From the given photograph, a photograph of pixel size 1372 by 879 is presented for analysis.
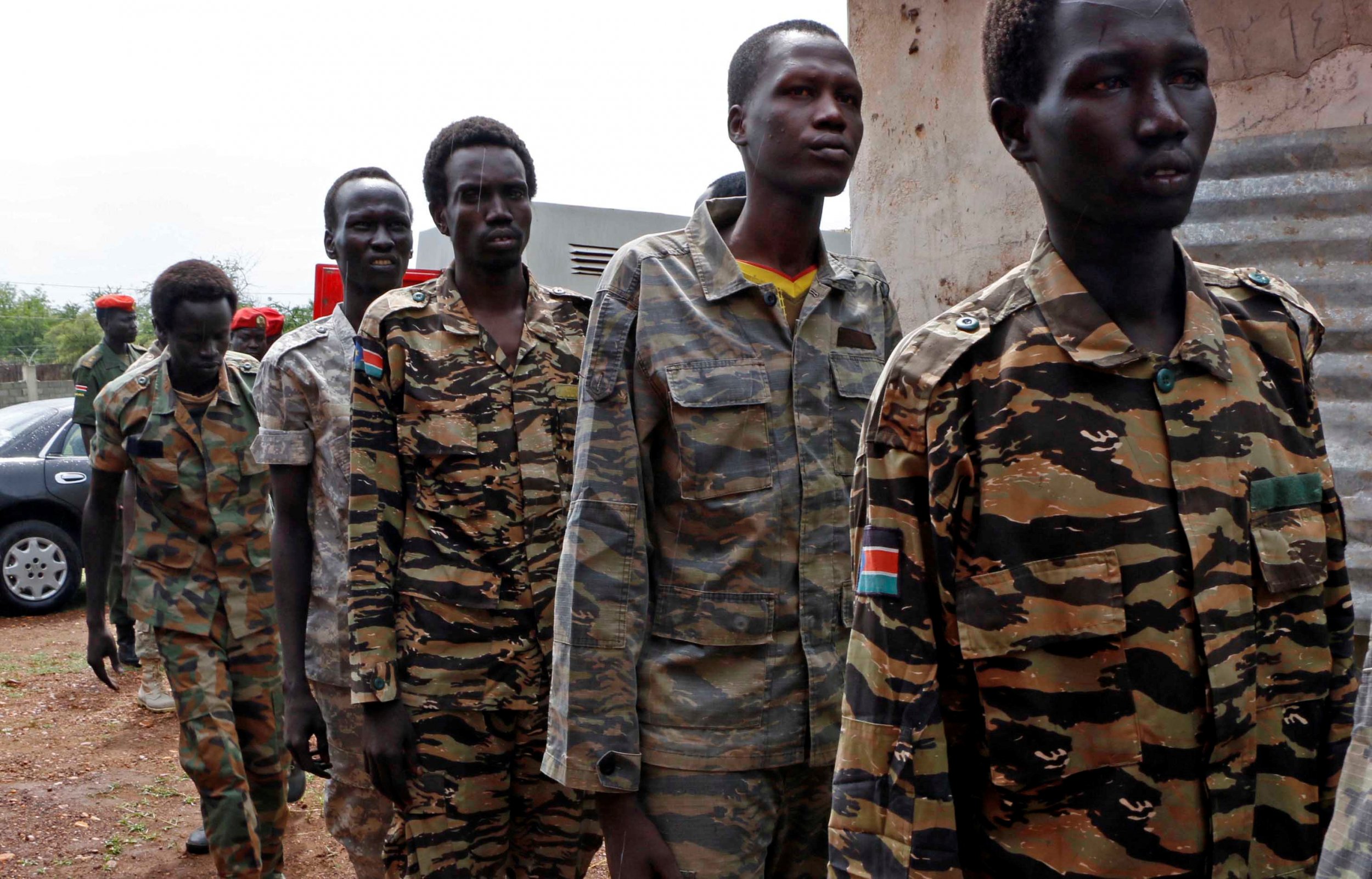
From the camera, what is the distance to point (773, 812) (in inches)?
96.2

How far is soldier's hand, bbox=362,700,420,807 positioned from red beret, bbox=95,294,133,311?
24.1 ft

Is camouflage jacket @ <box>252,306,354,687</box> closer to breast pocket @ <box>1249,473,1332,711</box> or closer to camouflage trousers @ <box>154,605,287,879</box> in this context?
camouflage trousers @ <box>154,605,287,879</box>

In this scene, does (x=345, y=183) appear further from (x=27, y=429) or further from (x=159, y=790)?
(x=27, y=429)

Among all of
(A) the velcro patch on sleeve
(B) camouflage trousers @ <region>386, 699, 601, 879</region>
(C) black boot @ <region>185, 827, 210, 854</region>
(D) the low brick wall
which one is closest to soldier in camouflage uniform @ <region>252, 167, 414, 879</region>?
(B) camouflage trousers @ <region>386, 699, 601, 879</region>

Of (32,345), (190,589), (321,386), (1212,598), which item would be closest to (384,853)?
(321,386)

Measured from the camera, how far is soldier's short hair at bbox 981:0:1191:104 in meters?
1.68

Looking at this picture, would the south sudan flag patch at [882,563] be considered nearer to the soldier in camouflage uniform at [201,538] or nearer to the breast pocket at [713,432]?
the breast pocket at [713,432]

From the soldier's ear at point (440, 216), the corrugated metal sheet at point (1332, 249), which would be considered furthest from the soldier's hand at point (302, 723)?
the corrugated metal sheet at point (1332, 249)

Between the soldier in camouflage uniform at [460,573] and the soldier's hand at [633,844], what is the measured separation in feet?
2.67

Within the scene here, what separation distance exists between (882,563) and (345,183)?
3158mm

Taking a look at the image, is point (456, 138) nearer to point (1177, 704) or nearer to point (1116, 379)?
point (1116, 379)

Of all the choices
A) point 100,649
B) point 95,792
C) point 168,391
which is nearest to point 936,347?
point 168,391

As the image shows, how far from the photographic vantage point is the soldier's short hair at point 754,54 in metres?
2.54

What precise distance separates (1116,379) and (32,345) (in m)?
38.5
